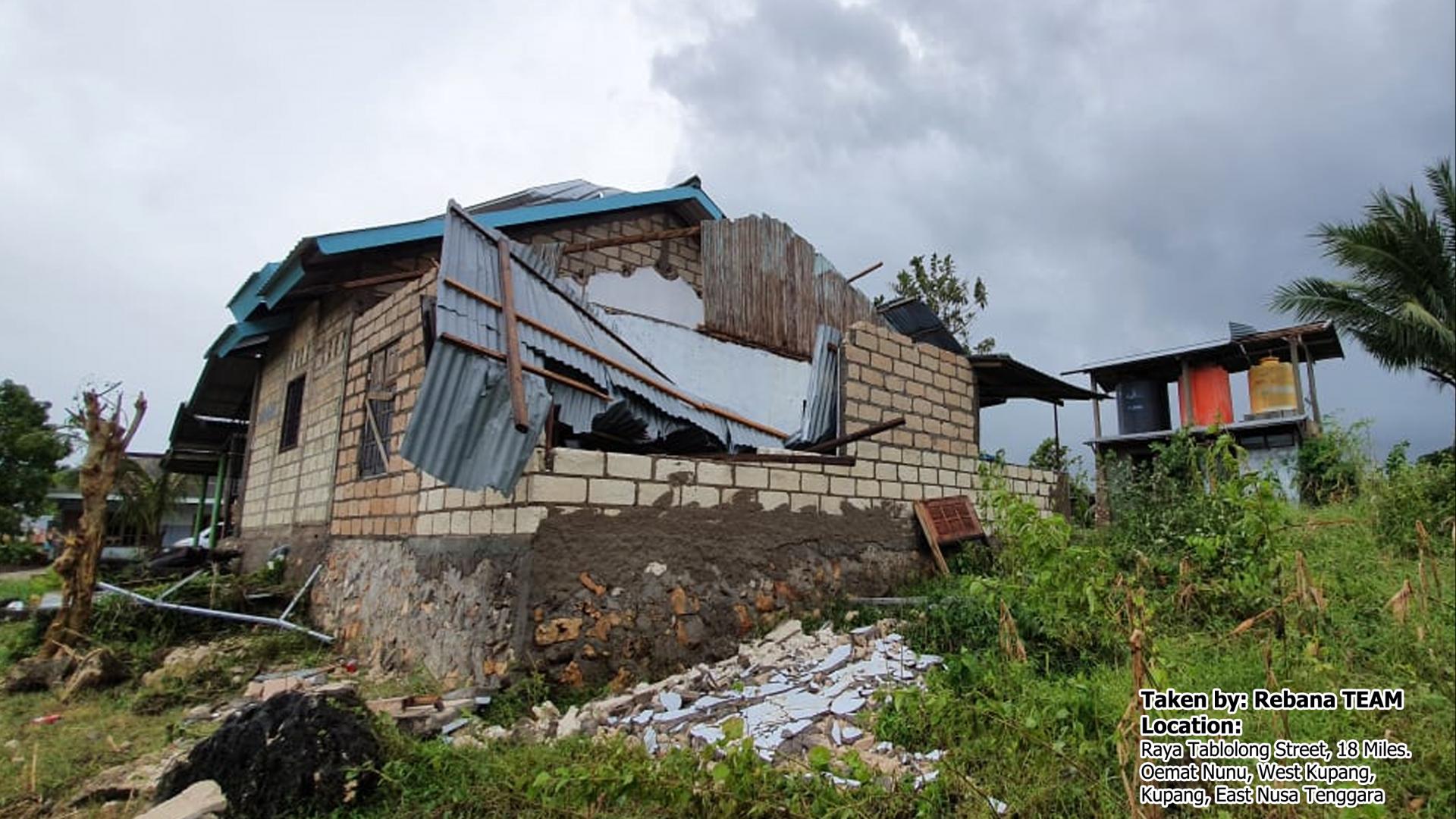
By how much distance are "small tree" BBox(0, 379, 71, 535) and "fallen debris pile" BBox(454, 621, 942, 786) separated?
1045 inches

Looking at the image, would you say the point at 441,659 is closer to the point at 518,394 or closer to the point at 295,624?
the point at 518,394

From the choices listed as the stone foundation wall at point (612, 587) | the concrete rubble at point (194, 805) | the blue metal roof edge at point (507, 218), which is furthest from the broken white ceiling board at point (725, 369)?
the concrete rubble at point (194, 805)

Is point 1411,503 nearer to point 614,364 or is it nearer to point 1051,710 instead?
point 1051,710

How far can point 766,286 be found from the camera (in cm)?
989

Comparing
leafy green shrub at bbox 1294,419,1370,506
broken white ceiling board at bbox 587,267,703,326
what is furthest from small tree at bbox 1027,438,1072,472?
broken white ceiling board at bbox 587,267,703,326

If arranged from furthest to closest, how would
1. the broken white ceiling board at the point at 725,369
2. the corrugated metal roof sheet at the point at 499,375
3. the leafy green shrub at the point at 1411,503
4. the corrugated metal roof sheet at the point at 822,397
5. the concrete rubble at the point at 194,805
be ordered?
the broken white ceiling board at the point at 725,369 → the corrugated metal roof sheet at the point at 822,397 → the leafy green shrub at the point at 1411,503 → the corrugated metal roof sheet at the point at 499,375 → the concrete rubble at the point at 194,805

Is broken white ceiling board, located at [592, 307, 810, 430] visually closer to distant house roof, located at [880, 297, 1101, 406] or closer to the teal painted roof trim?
the teal painted roof trim

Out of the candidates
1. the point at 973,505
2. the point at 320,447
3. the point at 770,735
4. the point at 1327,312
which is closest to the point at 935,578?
the point at 973,505

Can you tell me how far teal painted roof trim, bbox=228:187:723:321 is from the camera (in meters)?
7.19

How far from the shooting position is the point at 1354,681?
312 cm

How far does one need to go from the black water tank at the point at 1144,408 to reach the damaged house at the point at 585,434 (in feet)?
22.5

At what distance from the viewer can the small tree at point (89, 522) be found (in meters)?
6.45

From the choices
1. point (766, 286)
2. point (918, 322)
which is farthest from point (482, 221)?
point (918, 322)

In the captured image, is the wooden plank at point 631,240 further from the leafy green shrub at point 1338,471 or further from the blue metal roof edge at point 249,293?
the leafy green shrub at point 1338,471
